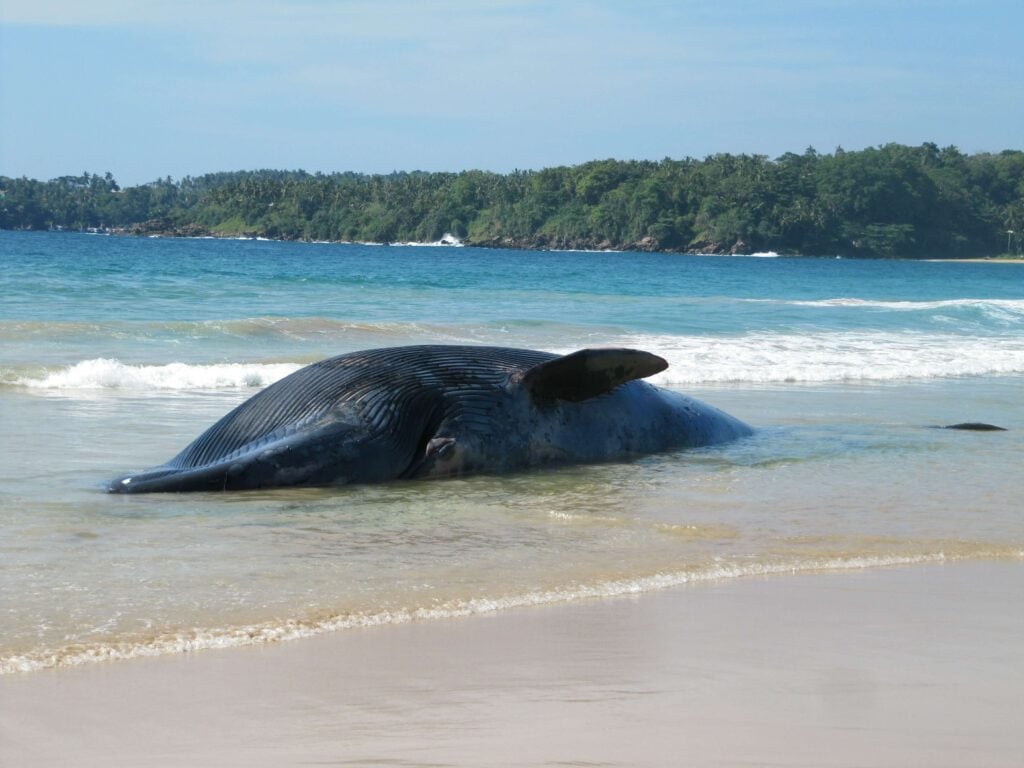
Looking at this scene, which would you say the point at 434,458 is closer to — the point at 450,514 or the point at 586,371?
the point at 450,514

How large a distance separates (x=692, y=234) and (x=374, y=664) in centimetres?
15361

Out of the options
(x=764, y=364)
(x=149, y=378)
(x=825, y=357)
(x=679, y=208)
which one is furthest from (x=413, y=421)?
(x=679, y=208)

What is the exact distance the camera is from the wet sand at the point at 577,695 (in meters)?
4.11

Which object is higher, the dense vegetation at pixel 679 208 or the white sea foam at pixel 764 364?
the dense vegetation at pixel 679 208

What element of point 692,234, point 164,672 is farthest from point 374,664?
point 692,234

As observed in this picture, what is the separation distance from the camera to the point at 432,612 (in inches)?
228

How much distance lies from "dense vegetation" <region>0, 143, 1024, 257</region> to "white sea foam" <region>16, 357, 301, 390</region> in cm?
13941

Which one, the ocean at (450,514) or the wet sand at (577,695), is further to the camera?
the ocean at (450,514)

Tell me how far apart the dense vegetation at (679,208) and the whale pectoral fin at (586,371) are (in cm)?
14533

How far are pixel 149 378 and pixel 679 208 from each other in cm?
14783

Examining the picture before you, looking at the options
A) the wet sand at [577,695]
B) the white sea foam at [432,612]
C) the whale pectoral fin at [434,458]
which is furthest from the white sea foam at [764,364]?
the wet sand at [577,695]

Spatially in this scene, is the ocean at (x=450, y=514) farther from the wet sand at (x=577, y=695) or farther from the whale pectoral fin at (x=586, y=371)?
the whale pectoral fin at (x=586, y=371)

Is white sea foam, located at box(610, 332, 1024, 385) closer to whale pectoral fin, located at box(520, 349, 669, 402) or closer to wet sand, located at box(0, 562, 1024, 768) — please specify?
whale pectoral fin, located at box(520, 349, 669, 402)

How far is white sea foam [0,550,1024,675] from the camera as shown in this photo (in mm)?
4957
